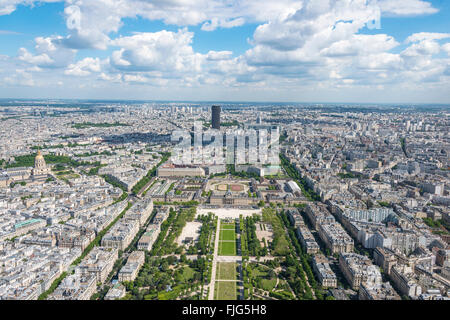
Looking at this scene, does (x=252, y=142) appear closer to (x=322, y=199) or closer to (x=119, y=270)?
(x=322, y=199)

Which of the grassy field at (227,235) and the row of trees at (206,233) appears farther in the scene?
the grassy field at (227,235)

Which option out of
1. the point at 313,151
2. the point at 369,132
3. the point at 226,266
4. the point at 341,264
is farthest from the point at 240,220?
the point at 369,132

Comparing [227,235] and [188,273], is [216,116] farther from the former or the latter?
[188,273]

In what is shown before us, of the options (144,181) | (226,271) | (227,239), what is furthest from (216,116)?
(226,271)

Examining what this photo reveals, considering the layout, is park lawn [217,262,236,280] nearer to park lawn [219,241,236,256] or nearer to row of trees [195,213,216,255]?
park lawn [219,241,236,256]

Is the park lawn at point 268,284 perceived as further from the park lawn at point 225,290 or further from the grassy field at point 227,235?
A: the grassy field at point 227,235

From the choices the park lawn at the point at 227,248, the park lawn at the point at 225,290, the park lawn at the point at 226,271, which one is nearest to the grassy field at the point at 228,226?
the park lawn at the point at 227,248

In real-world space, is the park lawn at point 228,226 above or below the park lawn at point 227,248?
above
